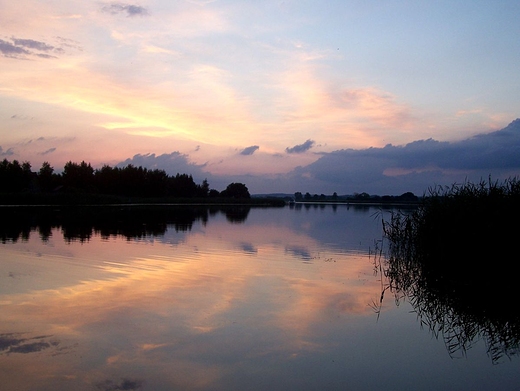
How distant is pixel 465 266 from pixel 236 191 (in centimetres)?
10155

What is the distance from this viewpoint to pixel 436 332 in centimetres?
906

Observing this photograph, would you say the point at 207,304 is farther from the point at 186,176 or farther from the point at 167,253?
the point at 186,176

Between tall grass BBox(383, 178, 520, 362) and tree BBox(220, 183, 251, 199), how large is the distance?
98487 millimetres

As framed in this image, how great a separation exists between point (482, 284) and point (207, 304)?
7.57 metres

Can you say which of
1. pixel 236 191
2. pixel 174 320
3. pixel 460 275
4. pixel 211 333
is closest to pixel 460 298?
pixel 460 275

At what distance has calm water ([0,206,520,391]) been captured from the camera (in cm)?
621

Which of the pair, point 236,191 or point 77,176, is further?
point 236,191

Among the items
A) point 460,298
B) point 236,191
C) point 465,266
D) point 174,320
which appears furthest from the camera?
point 236,191

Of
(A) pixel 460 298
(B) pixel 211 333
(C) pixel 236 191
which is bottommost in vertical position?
(A) pixel 460 298

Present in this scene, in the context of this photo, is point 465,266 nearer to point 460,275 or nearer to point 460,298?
point 460,275

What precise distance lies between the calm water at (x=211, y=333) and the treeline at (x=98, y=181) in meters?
57.0

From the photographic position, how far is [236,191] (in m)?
115

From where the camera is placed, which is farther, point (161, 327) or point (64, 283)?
point (64, 283)

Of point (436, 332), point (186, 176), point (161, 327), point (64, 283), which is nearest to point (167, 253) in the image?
point (64, 283)
